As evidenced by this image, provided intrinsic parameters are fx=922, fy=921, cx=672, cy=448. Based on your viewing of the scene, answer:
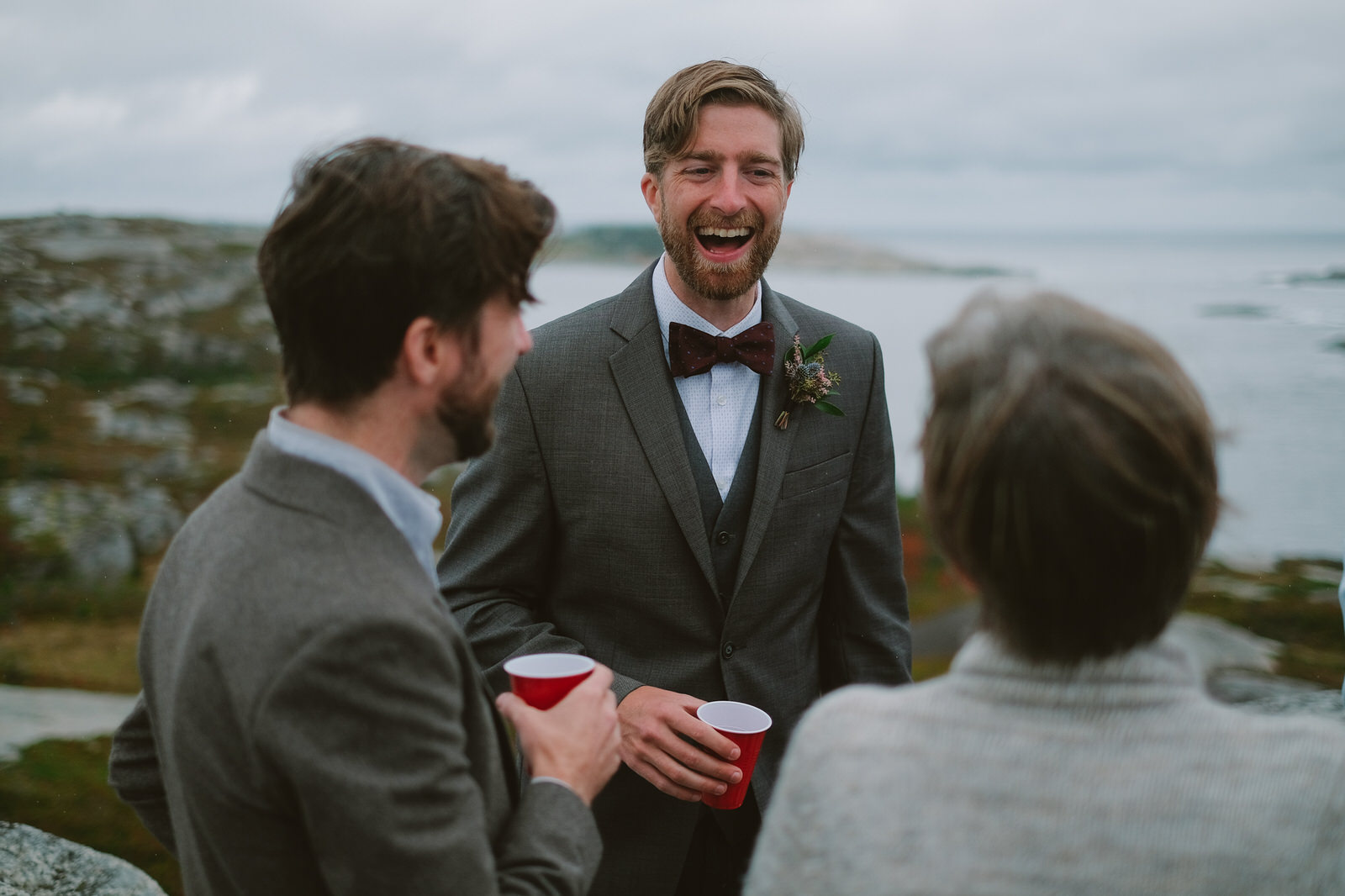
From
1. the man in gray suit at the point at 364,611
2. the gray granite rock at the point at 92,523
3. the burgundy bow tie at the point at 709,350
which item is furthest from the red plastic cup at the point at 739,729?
the gray granite rock at the point at 92,523

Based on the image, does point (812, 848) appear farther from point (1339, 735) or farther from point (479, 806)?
point (1339, 735)

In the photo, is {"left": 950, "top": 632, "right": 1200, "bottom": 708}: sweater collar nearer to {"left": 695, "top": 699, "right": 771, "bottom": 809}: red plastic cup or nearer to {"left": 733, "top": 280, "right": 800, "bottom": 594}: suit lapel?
{"left": 695, "top": 699, "right": 771, "bottom": 809}: red plastic cup

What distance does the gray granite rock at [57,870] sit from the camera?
2453mm

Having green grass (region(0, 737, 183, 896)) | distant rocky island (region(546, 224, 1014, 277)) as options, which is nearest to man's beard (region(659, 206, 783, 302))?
green grass (region(0, 737, 183, 896))

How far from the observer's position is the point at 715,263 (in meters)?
2.58

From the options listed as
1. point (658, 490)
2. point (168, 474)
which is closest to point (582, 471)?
point (658, 490)

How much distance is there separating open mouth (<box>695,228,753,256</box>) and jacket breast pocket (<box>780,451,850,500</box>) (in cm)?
65

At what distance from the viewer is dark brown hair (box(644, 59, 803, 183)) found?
2.63m

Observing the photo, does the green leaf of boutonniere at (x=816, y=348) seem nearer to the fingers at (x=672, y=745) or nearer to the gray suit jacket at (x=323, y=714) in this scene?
the fingers at (x=672, y=745)

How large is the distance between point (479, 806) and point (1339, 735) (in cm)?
105

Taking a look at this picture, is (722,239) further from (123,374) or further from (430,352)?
(123,374)

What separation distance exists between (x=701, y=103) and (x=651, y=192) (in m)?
0.32

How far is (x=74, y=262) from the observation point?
9.12 meters

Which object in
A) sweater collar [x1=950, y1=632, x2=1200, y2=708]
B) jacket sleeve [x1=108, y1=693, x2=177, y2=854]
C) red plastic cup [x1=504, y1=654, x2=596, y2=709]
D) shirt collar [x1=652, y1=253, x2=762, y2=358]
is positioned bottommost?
jacket sleeve [x1=108, y1=693, x2=177, y2=854]
